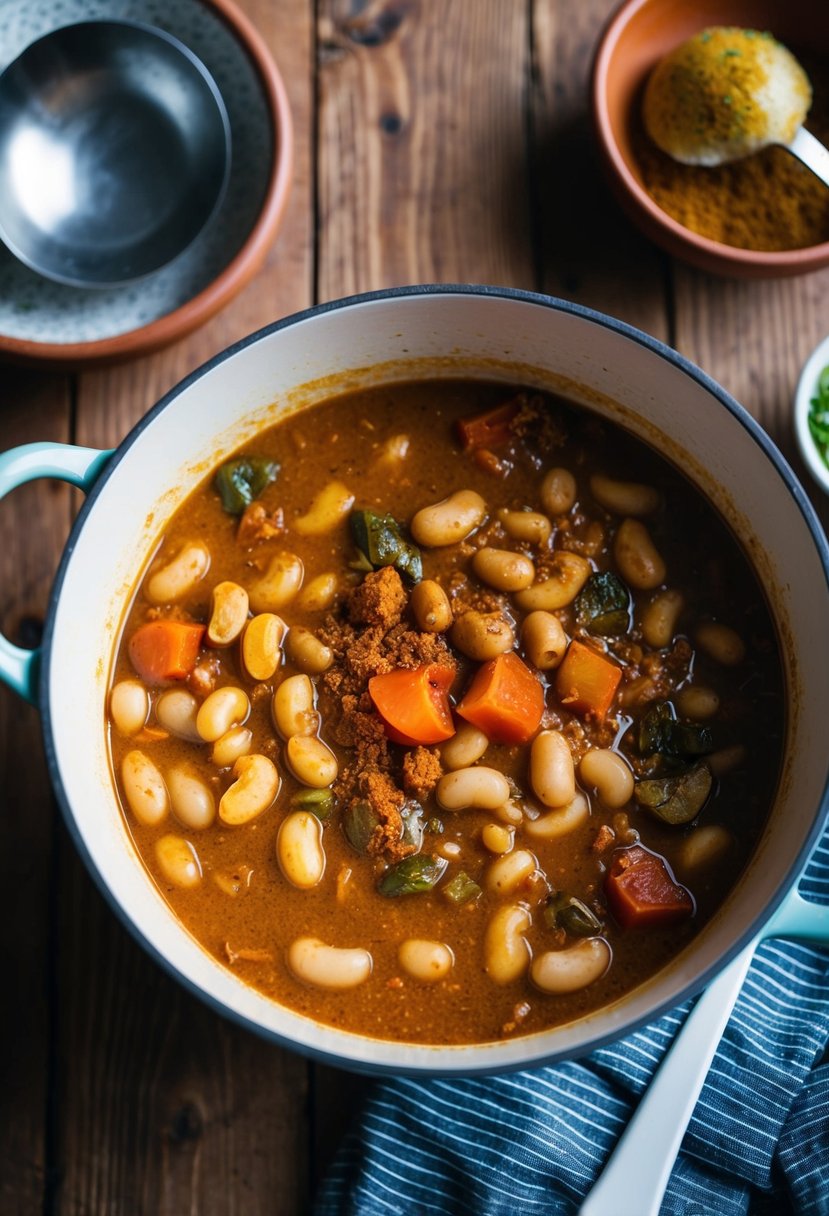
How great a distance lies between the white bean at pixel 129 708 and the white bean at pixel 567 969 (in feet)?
2.77

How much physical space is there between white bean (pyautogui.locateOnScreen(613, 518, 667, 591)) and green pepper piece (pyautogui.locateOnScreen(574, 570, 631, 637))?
0.09ft

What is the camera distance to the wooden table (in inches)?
95.9

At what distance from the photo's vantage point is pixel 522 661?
223 centimetres

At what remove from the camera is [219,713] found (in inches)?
85.8

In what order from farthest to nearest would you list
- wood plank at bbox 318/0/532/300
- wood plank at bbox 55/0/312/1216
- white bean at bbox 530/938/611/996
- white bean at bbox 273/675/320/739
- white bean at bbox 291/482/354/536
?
1. wood plank at bbox 318/0/532/300
2. wood plank at bbox 55/0/312/1216
3. white bean at bbox 291/482/354/536
4. white bean at bbox 273/675/320/739
5. white bean at bbox 530/938/611/996

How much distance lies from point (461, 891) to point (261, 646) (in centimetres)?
57

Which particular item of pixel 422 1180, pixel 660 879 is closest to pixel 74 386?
pixel 660 879

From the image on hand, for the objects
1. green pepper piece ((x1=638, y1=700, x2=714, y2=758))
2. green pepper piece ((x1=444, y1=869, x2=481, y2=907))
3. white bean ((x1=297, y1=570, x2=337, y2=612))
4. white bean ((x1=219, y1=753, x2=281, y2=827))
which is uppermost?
white bean ((x1=297, y1=570, x2=337, y2=612))

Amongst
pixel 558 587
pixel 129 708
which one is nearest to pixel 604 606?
pixel 558 587

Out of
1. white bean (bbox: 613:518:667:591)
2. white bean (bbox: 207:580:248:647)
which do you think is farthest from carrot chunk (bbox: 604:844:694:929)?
white bean (bbox: 207:580:248:647)

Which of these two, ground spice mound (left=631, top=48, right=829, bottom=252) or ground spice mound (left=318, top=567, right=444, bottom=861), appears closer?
ground spice mound (left=318, top=567, right=444, bottom=861)

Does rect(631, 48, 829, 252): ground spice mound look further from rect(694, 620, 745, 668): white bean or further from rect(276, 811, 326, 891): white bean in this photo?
rect(276, 811, 326, 891): white bean

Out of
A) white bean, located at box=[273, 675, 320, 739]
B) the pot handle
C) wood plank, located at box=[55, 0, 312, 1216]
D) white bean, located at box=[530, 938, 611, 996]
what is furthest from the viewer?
wood plank, located at box=[55, 0, 312, 1216]

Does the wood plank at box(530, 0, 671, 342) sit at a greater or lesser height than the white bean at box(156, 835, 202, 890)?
greater
